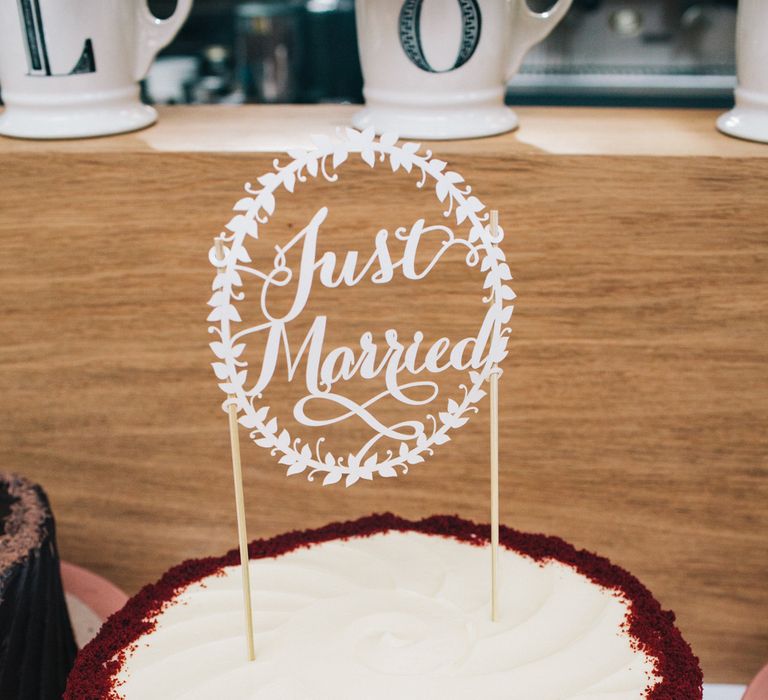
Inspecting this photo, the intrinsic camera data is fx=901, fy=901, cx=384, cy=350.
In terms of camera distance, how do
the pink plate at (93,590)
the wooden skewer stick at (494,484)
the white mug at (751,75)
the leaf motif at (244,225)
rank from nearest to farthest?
the leaf motif at (244,225)
the wooden skewer stick at (494,484)
the white mug at (751,75)
the pink plate at (93,590)

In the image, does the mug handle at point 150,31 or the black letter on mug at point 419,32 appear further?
the mug handle at point 150,31

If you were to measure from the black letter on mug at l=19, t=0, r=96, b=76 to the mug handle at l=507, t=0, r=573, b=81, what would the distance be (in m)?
0.58

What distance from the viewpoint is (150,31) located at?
1.31m

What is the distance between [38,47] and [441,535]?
33.0 inches

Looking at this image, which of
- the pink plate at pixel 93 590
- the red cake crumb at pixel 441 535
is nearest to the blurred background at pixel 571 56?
the pink plate at pixel 93 590

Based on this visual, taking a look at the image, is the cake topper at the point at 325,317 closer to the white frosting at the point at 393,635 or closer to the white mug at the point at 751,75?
the white frosting at the point at 393,635

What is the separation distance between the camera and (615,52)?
129 inches

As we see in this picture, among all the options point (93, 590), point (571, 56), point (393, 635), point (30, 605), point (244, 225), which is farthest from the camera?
point (571, 56)

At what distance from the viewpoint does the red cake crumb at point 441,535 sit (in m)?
0.92

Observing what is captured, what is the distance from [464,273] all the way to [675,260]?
0.90 ft

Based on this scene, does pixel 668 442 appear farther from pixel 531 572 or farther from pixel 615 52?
pixel 615 52

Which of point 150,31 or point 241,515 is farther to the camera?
point 150,31

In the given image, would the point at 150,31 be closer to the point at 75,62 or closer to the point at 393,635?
the point at 75,62

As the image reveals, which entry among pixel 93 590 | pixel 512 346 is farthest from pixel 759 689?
pixel 93 590
